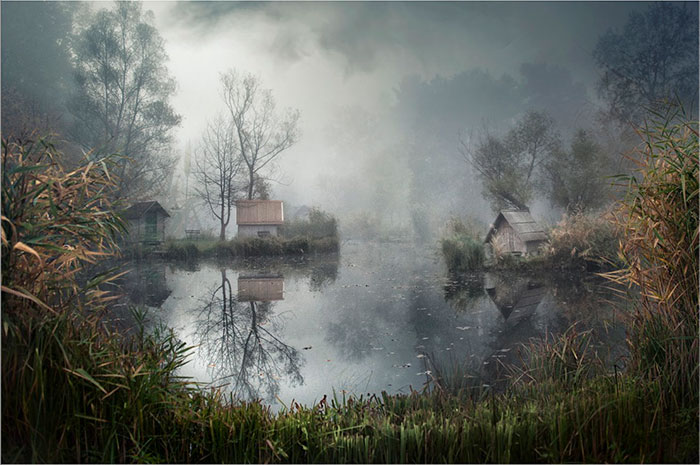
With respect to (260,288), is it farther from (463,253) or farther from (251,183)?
(463,253)

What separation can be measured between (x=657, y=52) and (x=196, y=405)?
22.5 feet

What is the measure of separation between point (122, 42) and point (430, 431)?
5.65 meters

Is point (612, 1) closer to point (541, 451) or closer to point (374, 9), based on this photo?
point (374, 9)

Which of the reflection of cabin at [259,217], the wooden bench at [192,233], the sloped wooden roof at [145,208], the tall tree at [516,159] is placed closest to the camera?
the sloped wooden roof at [145,208]

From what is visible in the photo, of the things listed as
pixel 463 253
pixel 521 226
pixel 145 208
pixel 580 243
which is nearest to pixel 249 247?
pixel 145 208

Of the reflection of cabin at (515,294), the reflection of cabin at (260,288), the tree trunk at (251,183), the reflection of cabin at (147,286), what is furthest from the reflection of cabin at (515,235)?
the reflection of cabin at (147,286)

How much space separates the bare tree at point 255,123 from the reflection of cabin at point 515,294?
3.19m

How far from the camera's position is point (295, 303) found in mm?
3762

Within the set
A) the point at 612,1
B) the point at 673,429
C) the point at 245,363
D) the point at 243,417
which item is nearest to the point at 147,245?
the point at 245,363

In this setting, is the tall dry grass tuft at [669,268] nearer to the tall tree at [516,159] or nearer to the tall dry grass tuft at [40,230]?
the tall dry grass tuft at [40,230]

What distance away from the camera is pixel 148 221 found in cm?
553

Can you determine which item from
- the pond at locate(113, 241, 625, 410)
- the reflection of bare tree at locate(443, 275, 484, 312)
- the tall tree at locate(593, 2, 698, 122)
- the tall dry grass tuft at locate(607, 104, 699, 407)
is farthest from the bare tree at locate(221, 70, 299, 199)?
the tall tree at locate(593, 2, 698, 122)

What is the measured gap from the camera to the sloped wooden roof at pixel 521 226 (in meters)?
5.77

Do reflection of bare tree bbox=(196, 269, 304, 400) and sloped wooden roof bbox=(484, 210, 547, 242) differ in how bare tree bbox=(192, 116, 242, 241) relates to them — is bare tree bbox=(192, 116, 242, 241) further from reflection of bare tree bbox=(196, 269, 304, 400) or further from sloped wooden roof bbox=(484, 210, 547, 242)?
sloped wooden roof bbox=(484, 210, 547, 242)
